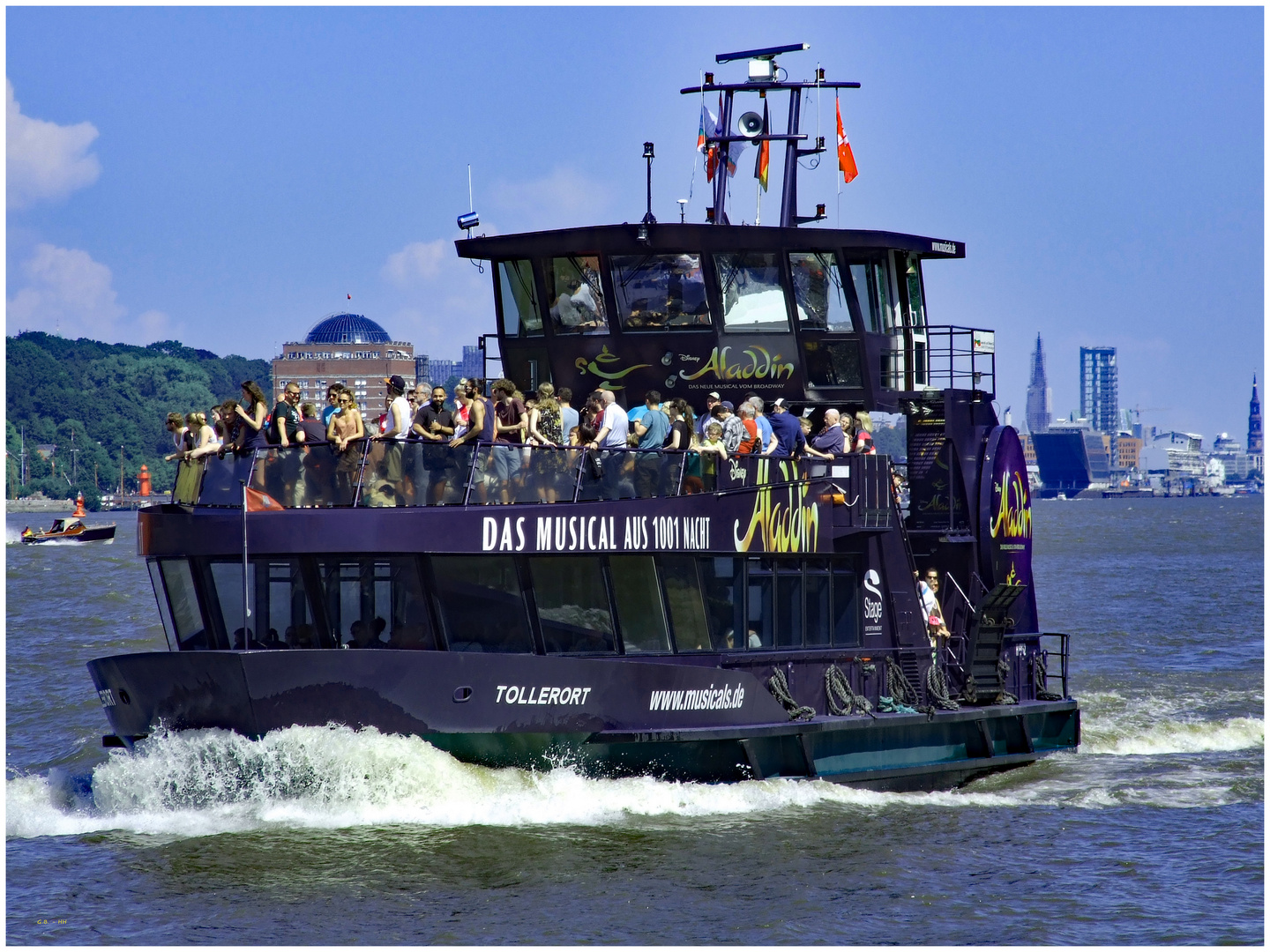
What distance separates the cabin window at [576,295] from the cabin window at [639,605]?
4500 millimetres

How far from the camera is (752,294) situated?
62.4 feet

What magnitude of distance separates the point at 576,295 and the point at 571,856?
23.7ft

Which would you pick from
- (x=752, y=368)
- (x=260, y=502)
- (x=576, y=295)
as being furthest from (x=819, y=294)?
(x=260, y=502)

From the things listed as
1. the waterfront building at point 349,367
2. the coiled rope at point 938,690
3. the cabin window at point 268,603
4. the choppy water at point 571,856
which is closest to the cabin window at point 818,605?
the coiled rope at point 938,690

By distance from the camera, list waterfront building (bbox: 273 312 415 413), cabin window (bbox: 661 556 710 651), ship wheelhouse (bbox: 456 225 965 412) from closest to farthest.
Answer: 1. cabin window (bbox: 661 556 710 651)
2. ship wheelhouse (bbox: 456 225 965 412)
3. waterfront building (bbox: 273 312 415 413)

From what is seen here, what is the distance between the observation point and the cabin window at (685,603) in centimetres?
1591

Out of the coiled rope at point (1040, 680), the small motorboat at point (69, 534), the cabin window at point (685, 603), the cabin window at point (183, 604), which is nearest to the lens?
the cabin window at point (183, 604)

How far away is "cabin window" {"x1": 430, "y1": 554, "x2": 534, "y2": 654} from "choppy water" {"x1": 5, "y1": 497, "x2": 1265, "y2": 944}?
42.6 inches

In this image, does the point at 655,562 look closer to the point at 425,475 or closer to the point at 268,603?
the point at 425,475

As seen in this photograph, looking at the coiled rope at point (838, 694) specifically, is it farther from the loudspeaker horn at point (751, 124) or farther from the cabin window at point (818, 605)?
the loudspeaker horn at point (751, 124)

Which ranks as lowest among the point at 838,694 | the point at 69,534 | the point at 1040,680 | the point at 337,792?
the point at 337,792

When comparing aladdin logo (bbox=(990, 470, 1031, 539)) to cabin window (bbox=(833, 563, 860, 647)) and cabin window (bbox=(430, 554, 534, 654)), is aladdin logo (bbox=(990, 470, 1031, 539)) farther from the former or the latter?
cabin window (bbox=(430, 554, 534, 654))

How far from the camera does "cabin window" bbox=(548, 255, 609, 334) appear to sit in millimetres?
19266

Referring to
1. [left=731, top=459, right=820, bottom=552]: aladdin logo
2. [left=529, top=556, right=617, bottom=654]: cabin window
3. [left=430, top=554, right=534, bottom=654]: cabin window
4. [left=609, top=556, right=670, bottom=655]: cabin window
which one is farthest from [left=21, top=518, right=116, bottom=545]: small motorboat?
[left=430, top=554, right=534, bottom=654]: cabin window
